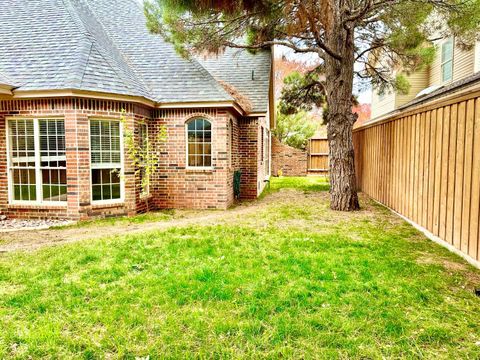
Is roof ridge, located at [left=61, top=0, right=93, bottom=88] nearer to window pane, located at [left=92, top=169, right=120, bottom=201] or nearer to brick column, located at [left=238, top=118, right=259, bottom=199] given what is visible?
window pane, located at [left=92, top=169, right=120, bottom=201]

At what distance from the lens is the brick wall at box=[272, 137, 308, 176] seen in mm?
20891

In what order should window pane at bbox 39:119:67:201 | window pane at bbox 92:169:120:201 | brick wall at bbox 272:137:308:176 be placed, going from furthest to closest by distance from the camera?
brick wall at bbox 272:137:308:176, window pane at bbox 92:169:120:201, window pane at bbox 39:119:67:201

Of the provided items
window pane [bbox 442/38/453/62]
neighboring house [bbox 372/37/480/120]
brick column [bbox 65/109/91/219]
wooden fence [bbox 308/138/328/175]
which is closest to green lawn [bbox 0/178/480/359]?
brick column [bbox 65/109/91/219]

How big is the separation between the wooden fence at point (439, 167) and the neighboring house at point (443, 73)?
3.25m

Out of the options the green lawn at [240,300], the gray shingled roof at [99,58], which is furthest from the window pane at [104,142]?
the green lawn at [240,300]

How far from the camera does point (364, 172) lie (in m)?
11.8

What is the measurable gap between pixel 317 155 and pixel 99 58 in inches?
598

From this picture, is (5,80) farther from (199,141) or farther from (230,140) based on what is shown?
(230,140)

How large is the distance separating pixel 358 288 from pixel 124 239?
403 cm

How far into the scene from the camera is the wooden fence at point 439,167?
4.54 metres

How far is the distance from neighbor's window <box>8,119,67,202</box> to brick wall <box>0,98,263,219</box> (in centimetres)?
18

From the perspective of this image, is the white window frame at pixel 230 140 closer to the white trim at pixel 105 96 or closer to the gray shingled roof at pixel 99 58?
the white trim at pixel 105 96

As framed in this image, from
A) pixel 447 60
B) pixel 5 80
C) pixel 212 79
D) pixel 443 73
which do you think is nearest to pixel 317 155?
pixel 443 73

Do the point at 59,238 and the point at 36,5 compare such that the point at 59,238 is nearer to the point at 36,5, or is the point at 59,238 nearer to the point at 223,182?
the point at 223,182
